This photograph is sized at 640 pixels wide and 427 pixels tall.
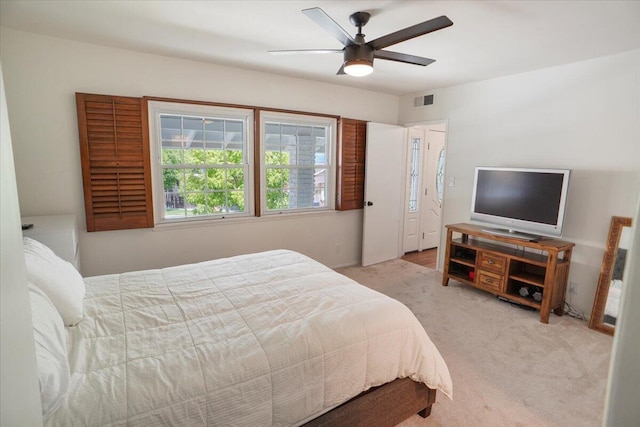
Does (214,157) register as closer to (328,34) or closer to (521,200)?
(328,34)

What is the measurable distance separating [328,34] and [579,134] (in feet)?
8.63

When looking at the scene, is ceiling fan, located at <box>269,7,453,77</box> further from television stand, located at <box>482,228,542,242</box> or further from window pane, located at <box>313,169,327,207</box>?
Answer: window pane, located at <box>313,169,327,207</box>

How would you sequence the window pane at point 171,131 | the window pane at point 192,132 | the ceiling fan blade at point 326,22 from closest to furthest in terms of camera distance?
the ceiling fan blade at point 326,22
the window pane at point 171,131
the window pane at point 192,132

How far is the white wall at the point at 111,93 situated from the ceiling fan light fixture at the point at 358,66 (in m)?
1.80

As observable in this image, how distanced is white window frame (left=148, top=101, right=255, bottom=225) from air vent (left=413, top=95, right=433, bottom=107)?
8.05 ft

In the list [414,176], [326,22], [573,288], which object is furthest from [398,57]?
[414,176]

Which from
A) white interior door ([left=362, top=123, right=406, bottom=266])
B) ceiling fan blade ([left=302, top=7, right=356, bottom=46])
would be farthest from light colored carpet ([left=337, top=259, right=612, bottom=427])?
ceiling fan blade ([left=302, top=7, right=356, bottom=46])

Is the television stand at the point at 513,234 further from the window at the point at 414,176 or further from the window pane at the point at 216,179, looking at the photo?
the window pane at the point at 216,179

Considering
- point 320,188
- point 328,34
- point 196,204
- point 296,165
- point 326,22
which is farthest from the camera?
point 320,188

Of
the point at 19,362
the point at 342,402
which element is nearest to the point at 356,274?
the point at 342,402

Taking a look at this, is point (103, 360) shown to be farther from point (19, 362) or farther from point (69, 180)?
point (69, 180)

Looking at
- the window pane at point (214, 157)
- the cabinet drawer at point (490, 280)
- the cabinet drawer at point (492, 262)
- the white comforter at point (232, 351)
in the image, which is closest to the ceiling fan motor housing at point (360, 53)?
the white comforter at point (232, 351)

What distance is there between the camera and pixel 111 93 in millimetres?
3053

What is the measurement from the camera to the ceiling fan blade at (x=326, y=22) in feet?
5.90
